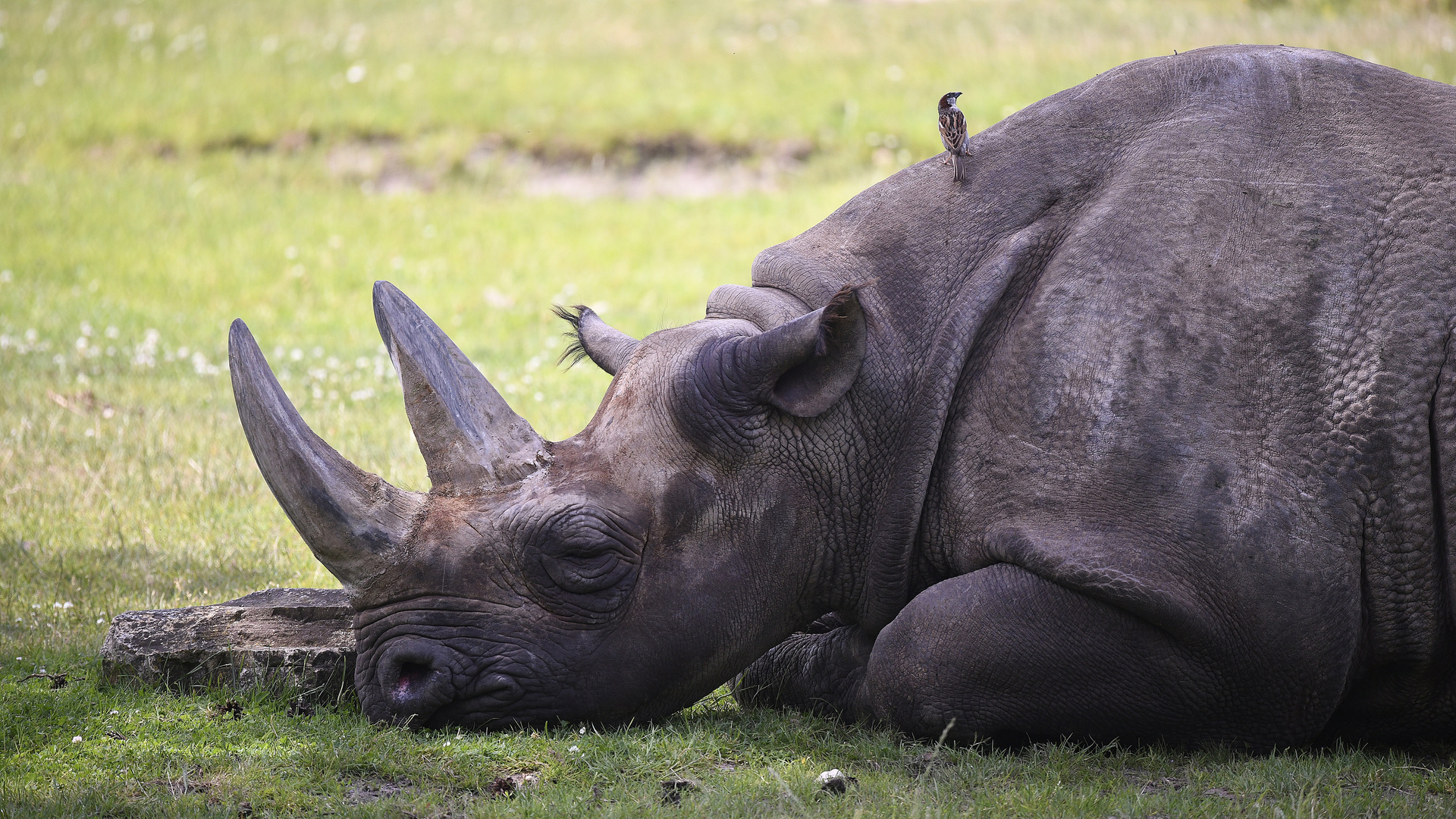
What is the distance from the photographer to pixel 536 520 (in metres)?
4.80

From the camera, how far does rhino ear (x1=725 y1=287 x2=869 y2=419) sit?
487 cm

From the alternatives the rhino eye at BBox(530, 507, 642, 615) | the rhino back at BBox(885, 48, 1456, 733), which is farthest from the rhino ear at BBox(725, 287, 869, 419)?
the rhino eye at BBox(530, 507, 642, 615)

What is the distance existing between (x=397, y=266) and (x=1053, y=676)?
36.6 feet

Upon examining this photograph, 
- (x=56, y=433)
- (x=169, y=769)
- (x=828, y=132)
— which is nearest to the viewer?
(x=169, y=769)

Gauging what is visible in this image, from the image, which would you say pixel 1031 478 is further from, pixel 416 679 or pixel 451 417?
pixel 416 679

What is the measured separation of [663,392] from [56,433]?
6025mm

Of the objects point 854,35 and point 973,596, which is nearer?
point 973,596

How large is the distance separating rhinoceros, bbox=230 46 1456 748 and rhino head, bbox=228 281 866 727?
0.01 metres

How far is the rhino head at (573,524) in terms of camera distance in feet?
15.5

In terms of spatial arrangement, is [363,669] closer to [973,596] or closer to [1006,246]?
[973,596]

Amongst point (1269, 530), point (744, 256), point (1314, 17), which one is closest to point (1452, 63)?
point (1314, 17)

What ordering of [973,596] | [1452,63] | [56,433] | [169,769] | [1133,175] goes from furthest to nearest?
[1452,63]
[56,433]
[1133,175]
[973,596]
[169,769]

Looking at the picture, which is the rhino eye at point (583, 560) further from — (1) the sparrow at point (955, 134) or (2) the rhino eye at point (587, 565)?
(1) the sparrow at point (955, 134)

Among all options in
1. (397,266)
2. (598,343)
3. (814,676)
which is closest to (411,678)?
(814,676)
